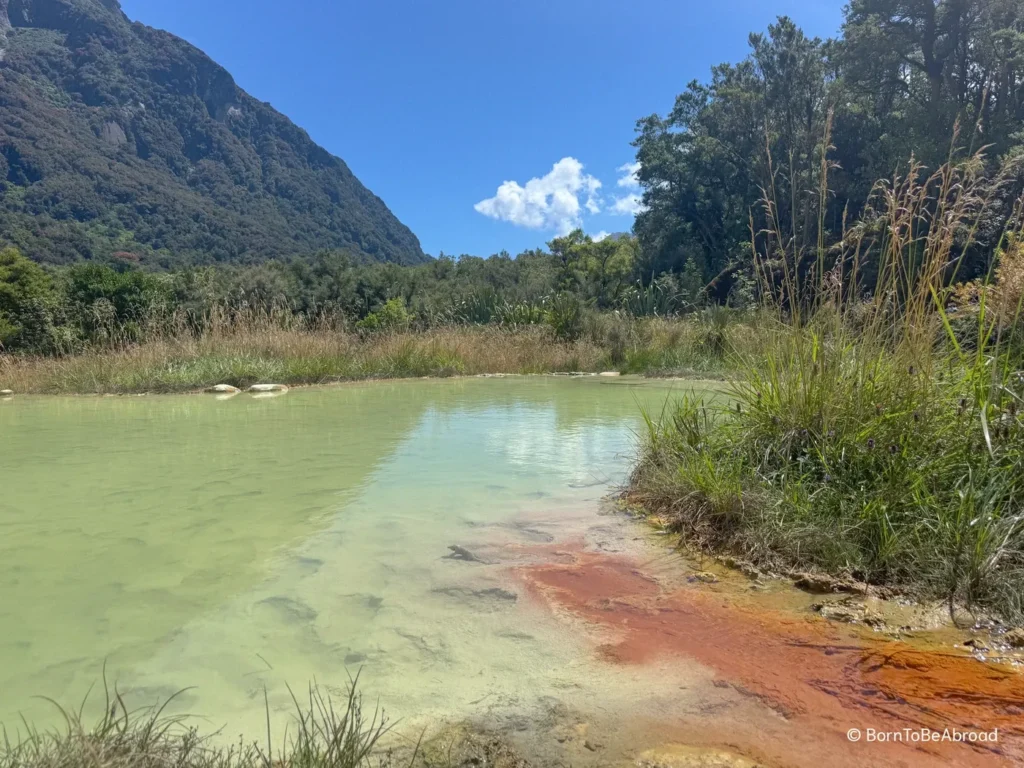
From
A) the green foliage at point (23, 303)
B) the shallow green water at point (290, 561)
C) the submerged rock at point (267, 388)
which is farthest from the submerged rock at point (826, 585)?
the green foliage at point (23, 303)

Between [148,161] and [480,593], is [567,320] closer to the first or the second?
[480,593]

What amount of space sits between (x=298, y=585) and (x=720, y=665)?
4.77ft

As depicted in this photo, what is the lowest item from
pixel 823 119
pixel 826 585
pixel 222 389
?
pixel 826 585

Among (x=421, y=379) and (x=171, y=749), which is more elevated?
(x=421, y=379)

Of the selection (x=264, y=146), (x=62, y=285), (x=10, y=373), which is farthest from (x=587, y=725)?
(x=264, y=146)

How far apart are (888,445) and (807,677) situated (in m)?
1.21

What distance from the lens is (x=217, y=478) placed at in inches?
154

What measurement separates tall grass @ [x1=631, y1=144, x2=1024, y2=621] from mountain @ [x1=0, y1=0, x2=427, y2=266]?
45.4 meters

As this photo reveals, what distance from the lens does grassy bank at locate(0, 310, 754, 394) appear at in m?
9.73

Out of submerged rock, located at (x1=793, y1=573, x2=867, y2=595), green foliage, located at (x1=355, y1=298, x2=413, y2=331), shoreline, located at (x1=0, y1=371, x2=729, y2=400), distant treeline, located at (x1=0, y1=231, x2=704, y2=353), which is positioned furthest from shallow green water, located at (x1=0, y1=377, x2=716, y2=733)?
green foliage, located at (x1=355, y1=298, x2=413, y2=331)

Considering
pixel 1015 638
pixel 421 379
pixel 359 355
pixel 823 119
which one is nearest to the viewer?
pixel 1015 638

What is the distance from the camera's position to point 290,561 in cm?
252

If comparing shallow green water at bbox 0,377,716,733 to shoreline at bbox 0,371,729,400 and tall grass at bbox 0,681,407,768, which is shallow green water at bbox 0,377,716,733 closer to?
tall grass at bbox 0,681,407,768

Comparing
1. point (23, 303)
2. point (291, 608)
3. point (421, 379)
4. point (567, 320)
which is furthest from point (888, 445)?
point (23, 303)
